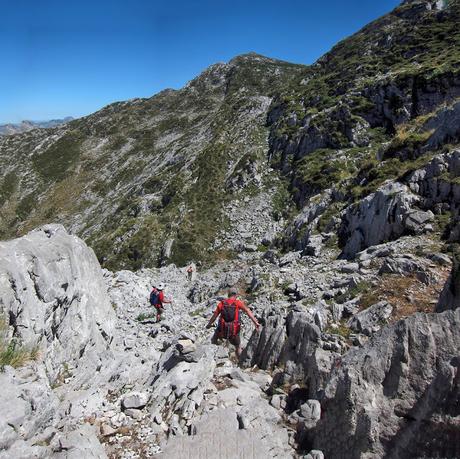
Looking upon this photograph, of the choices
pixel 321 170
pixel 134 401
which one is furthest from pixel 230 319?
pixel 321 170

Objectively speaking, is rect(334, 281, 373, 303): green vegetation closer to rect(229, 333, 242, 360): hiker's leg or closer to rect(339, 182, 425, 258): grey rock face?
rect(339, 182, 425, 258): grey rock face

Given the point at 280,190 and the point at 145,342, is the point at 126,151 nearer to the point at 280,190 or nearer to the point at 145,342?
the point at 280,190

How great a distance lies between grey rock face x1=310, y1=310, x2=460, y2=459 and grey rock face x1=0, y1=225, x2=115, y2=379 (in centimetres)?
869

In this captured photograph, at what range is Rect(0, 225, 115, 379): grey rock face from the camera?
1149 centimetres

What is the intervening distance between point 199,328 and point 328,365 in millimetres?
10381

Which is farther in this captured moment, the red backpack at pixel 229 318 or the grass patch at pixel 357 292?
the grass patch at pixel 357 292

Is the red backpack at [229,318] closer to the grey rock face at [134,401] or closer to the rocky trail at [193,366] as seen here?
the rocky trail at [193,366]

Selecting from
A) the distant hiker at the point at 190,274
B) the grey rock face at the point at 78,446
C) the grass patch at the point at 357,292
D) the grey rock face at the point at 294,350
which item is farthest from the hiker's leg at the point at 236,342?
the distant hiker at the point at 190,274

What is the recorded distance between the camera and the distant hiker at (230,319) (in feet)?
46.4

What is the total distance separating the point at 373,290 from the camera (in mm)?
16688

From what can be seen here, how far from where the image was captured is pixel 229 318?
14.5 meters

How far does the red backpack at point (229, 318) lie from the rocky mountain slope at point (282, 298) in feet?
2.64

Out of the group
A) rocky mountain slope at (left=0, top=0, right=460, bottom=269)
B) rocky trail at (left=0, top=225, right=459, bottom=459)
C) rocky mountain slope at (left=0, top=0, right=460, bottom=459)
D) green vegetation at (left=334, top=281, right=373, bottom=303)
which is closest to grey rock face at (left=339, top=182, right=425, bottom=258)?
rocky mountain slope at (left=0, top=0, right=460, bottom=459)

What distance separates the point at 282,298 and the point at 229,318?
23.6 ft
